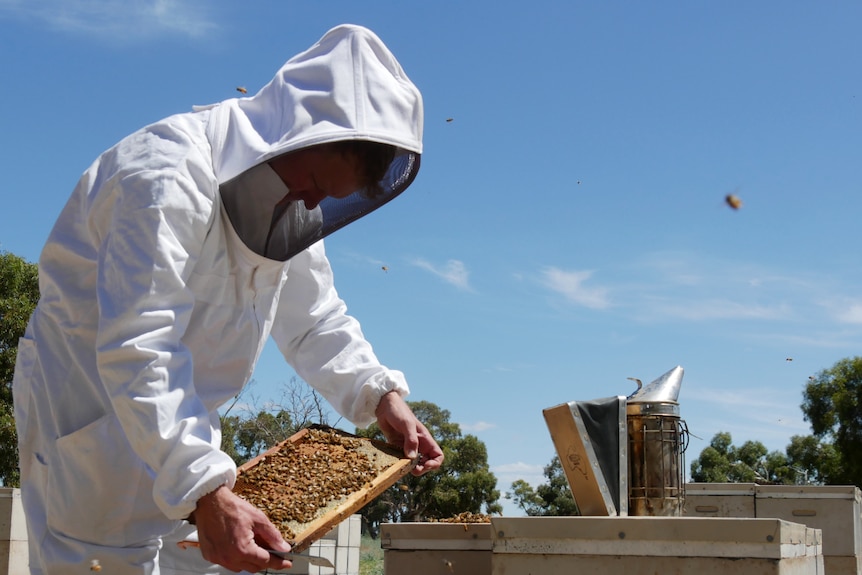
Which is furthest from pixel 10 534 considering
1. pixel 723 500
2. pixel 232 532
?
pixel 232 532

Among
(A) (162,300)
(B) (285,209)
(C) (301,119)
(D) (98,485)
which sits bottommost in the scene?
(D) (98,485)

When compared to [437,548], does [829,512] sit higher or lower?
higher

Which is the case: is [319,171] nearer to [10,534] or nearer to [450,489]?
[10,534]

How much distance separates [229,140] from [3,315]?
1823 cm

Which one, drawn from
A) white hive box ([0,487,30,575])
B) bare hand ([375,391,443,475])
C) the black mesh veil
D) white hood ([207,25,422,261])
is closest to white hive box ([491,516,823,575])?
bare hand ([375,391,443,475])

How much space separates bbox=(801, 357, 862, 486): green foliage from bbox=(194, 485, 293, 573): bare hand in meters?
28.4

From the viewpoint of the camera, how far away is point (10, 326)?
18.7 meters

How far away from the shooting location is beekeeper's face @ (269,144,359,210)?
2387mm

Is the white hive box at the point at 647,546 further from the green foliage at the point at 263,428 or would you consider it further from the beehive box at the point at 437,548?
the green foliage at the point at 263,428

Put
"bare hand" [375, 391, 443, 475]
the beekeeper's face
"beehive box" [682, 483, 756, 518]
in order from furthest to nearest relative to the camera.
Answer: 1. "beehive box" [682, 483, 756, 518]
2. "bare hand" [375, 391, 443, 475]
3. the beekeeper's face

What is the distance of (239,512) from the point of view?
6.46ft

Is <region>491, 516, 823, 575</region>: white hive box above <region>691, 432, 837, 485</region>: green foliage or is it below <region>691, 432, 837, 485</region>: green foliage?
below

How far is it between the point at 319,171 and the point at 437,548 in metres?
2.76

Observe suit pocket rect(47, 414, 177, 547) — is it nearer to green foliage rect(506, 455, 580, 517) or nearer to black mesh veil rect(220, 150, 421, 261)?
black mesh veil rect(220, 150, 421, 261)
